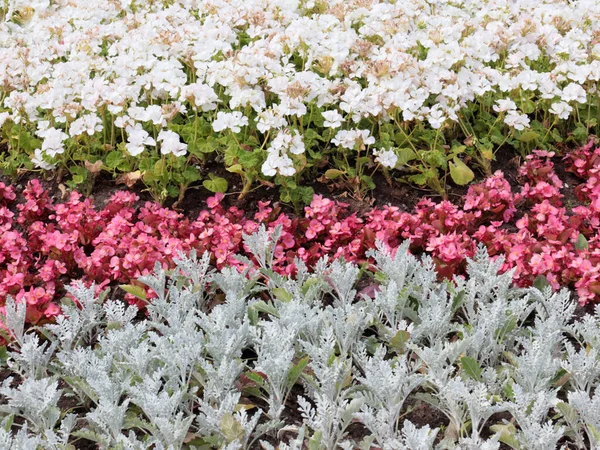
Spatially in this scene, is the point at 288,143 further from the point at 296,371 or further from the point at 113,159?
the point at 296,371

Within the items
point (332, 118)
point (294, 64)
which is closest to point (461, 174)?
point (332, 118)

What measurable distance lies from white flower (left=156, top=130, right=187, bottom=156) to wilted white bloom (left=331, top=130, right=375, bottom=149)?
736 millimetres

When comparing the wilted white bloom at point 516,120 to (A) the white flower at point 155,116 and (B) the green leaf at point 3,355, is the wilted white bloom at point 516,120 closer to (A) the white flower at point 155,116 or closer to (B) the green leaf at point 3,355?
(A) the white flower at point 155,116

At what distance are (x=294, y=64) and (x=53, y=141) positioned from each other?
1.29m

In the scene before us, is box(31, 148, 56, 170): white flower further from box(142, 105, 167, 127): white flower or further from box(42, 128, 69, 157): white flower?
box(142, 105, 167, 127): white flower

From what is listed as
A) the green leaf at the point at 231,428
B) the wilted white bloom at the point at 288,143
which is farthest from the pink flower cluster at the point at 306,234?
the green leaf at the point at 231,428

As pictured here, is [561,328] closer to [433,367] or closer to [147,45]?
[433,367]

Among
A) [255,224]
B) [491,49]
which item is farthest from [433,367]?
[491,49]

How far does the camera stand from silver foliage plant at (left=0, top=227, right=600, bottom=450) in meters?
2.56

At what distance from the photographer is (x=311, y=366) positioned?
272 centimetres

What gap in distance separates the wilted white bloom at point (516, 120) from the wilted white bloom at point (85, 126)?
1.99 metres

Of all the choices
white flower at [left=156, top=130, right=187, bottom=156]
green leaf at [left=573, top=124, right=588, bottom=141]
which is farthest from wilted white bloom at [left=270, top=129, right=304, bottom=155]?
green leaf at [left=573, top=124, right=588, bottom=141]

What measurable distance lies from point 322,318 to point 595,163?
1.93 m

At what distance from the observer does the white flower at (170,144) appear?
12.6ft
